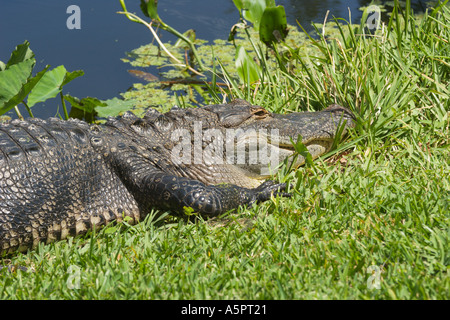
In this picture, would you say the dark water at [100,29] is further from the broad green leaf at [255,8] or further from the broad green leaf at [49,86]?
the broad green leaf at [255,8]

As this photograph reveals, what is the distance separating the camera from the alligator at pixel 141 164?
3.46m

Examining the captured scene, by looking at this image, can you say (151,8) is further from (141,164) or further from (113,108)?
(141,164)

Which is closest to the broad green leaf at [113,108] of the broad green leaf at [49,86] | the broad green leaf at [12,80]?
the broad green leaf at [49,86]

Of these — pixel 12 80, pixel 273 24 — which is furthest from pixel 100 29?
pixel 12 80

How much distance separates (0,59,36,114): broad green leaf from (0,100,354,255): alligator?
0.69m

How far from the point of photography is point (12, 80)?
14.7 feet

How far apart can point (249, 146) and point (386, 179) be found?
1.15 m

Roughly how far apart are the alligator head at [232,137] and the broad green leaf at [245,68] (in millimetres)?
1356

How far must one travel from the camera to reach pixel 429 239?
2775 millimetres

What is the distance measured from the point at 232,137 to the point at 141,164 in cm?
84

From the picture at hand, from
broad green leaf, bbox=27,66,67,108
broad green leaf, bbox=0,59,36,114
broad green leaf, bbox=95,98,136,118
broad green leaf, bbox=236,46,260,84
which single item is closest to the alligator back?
broad green leaf, bbox=0,59,36,114

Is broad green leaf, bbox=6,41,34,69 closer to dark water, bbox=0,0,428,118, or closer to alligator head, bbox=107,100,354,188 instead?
alligator head, bbox=107,100,354,188
